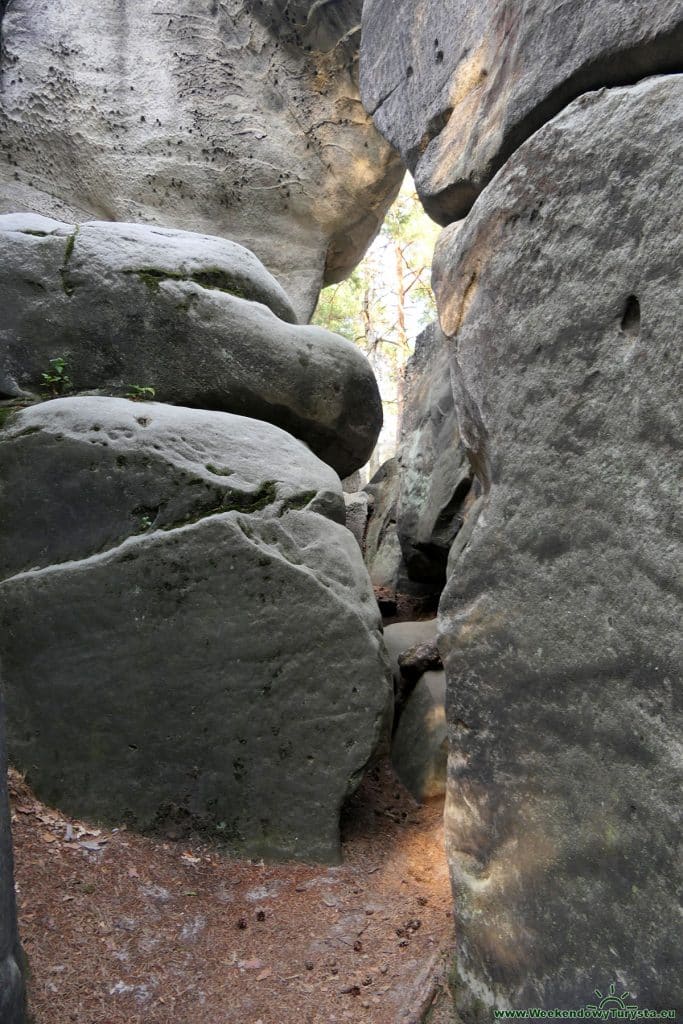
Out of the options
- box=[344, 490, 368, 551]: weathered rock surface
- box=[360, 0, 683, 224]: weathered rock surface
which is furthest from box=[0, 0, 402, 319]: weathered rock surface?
box=[360, 0, 683, 224]: weathered rock surface

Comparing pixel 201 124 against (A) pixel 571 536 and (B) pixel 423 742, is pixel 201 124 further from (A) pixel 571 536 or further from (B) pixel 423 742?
(A) pixel 571 536

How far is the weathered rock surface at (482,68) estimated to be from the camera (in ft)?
10.6

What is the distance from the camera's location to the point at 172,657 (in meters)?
5.51

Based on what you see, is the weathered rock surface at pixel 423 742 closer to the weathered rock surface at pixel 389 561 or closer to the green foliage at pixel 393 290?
the weathered rock surface at pixel 389 561

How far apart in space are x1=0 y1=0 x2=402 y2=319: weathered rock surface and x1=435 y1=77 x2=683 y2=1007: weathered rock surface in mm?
9411

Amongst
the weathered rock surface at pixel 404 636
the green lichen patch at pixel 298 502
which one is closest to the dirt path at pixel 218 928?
the weathered rock surface at pixel 404 636

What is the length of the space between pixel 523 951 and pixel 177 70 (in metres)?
13.0

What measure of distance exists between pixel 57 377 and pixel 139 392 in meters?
0.69

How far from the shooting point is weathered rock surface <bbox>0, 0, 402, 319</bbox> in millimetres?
11414

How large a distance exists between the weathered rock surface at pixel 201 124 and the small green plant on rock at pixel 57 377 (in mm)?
5909

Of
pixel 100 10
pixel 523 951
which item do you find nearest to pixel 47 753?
pixel 523 951

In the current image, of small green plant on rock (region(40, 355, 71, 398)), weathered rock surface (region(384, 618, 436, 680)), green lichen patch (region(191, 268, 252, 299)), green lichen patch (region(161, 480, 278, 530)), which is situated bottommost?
weathered rock surface (region(384, 618, 436, 680))

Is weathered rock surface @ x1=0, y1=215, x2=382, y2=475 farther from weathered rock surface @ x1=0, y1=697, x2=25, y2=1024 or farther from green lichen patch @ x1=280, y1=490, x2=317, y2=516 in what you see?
weathered rock surface @ x1=0, y1=697, x2=25, y2=1024

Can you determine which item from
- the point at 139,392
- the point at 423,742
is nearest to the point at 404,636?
the point at 423,742
